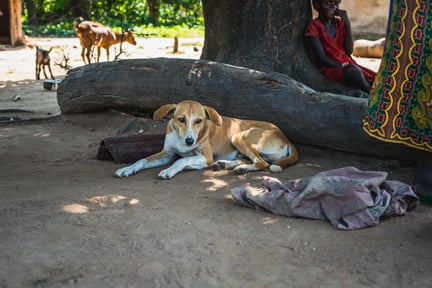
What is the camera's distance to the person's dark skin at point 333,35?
6723 mm

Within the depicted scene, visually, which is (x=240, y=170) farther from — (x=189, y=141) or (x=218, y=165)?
(x=189, y=141)

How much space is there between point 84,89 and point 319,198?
3.98 metres

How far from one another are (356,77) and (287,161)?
1574mm

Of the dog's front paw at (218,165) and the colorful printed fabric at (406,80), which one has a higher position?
the colorful printed fabric at (406,80)

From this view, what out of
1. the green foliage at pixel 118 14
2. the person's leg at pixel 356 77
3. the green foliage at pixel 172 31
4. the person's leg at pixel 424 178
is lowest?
the green foliage at pixel 172 31

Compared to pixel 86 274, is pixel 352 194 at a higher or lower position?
higher

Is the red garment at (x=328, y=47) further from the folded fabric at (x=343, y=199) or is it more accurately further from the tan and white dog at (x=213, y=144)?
the folded fabric at (x=343, y=199)

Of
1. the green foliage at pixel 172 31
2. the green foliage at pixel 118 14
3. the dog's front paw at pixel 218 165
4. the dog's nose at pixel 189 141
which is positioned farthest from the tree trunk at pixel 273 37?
the green foliage at pixel 118 14

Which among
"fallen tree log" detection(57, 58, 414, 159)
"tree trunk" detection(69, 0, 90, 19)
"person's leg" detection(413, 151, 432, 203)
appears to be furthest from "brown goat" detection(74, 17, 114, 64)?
"tree trunk" detection(69, 0, 90, 19)

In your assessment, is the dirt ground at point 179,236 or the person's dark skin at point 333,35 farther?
the person's dark skin at point 333,35

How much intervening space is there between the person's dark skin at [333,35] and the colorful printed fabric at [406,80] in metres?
2.17

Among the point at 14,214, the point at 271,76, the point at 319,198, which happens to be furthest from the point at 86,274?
the point at 271,76

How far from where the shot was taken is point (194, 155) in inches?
234

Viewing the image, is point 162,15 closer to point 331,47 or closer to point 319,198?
point 331,47
